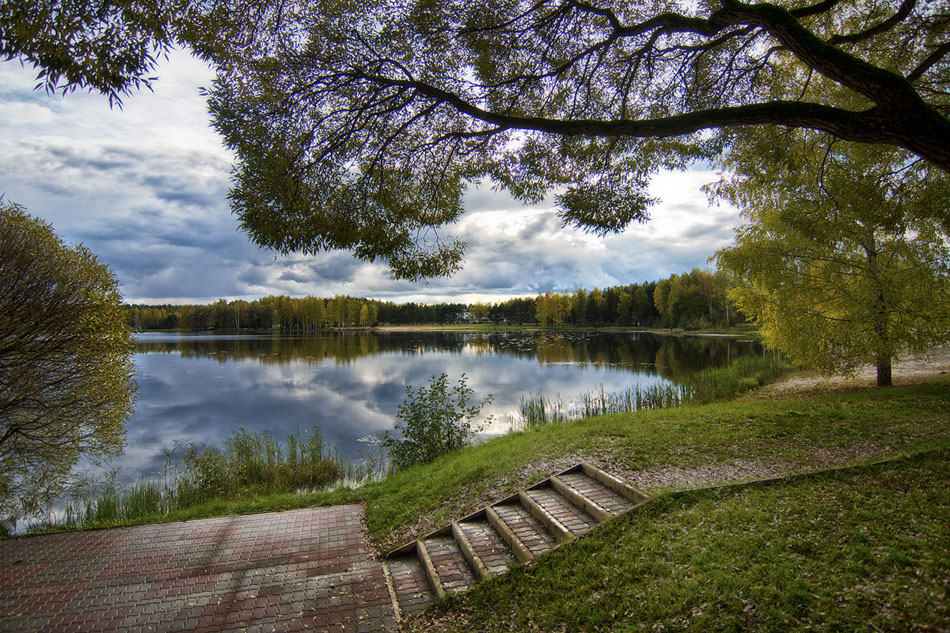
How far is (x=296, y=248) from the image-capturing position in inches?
194

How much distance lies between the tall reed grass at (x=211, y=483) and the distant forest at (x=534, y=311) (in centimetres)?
5989

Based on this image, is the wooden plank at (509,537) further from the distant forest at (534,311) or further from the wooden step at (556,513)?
the distant forest at (534,311)

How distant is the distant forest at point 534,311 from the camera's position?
7456 centimetres

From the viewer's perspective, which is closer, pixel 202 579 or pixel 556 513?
pixel 202 579

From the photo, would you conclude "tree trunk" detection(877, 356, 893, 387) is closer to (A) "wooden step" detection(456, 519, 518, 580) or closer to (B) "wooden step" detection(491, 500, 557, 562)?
(B) "wooden step" detection(491, 500, 557, 562)

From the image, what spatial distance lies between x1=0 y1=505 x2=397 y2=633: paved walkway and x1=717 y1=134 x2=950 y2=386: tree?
9902 millimetres

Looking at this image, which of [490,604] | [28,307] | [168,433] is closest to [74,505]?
[28,307]

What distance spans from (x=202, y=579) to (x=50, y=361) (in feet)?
28.0

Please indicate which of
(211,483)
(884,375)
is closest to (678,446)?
(211,483)

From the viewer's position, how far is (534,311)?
4766 inches

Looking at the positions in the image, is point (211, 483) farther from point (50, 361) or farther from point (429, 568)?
point (429, 568)

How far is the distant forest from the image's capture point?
74562 millimetres

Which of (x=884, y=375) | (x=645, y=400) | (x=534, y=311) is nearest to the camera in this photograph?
(x=884, y=375)

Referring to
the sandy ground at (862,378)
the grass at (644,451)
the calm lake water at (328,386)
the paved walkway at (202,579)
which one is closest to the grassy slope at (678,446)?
the grass at (644,451)
